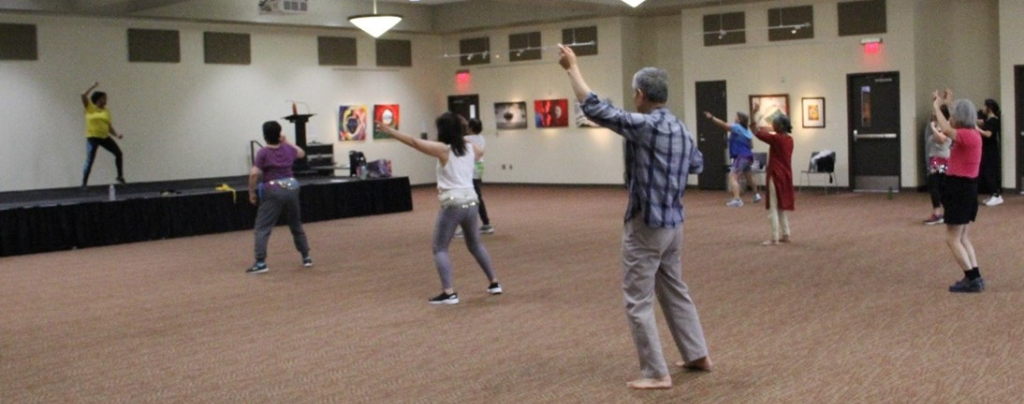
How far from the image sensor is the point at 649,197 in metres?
5.64

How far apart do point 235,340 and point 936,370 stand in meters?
4.49

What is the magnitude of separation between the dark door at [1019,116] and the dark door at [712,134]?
5123mm

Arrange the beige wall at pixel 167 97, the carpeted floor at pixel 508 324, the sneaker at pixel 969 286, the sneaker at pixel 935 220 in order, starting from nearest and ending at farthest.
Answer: the carpeted floor at pixel 508 324
the sneaker at pixel 969 286
the sneaker at pixel 935 220
the beige wall at pixel 167 97

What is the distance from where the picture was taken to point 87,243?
47.2 ft

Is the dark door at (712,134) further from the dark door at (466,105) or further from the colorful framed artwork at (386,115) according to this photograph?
the colorful framed artwork at (386,115)

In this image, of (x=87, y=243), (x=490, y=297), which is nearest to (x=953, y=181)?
(x=490, y=297)

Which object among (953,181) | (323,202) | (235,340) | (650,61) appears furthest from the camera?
(650,61)

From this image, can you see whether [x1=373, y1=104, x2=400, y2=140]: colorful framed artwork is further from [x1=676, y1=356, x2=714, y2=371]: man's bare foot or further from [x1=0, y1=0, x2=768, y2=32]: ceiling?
[x1=676, y1=356, x2=714, y2=371]: man's bare foot

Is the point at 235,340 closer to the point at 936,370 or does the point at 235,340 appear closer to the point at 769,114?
the point at 936,370

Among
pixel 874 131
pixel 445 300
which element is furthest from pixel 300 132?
pixel 445 300

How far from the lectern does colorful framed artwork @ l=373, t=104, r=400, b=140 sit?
148 inches

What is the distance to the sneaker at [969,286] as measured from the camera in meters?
8.59

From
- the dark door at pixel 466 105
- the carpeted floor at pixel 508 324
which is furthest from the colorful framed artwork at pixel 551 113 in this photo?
the carpeted floor at pixel 508 324

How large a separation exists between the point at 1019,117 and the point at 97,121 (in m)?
15.1
